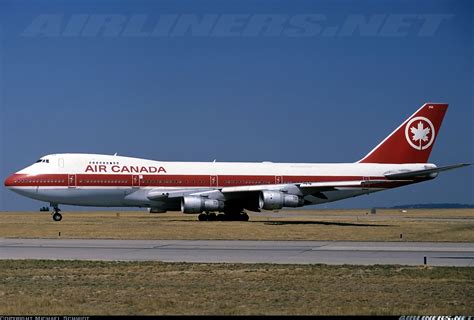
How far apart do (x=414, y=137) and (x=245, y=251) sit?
37.8 m

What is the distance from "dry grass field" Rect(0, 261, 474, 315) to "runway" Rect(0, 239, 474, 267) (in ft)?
6.67

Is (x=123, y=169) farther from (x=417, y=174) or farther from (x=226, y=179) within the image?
(x=417, y=174)

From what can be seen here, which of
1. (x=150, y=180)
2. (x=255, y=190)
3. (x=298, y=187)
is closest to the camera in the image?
(x=255, y=190)

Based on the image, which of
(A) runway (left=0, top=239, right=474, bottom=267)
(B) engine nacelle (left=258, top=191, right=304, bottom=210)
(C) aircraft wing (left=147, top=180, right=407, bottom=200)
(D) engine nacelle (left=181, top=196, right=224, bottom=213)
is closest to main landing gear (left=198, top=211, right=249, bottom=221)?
(C) aircraft wing (left=147, top=180, right=407, bottom=200)

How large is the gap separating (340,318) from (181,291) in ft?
14.2

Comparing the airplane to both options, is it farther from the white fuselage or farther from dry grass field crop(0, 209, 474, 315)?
dry grass field crop(0, 209, 474, 315)

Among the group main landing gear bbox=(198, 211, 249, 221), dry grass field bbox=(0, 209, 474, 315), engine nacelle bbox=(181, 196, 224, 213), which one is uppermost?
engine nacelle bbox=(181, 196, 224, 213)

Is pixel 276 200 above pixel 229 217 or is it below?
above

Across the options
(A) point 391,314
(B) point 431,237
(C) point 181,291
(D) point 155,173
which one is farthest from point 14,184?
(A) point 391,314

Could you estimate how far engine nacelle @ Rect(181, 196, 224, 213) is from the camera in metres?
51.6

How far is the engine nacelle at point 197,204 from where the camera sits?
51.6 meters

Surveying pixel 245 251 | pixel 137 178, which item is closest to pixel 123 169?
pixel 137 178

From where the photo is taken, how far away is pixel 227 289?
15.4m

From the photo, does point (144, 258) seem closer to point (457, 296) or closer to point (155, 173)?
point (457, 296)
